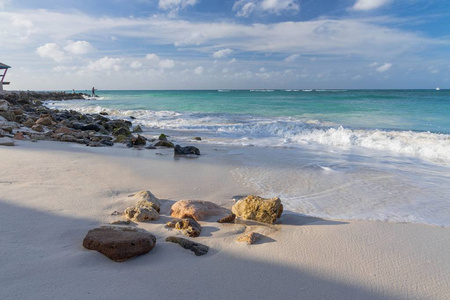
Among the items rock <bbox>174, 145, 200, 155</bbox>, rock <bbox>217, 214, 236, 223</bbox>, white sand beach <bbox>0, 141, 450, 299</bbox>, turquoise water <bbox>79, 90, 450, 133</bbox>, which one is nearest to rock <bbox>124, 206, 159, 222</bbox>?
white sand beach <bbox>0, 141, 450, 299</bbox>

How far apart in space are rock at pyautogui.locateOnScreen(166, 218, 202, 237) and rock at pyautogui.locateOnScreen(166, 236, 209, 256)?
20 cm

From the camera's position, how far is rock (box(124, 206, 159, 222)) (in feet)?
9.77

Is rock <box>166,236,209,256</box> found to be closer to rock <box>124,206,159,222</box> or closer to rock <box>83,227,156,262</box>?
rock <box>83,227,156,262</box>

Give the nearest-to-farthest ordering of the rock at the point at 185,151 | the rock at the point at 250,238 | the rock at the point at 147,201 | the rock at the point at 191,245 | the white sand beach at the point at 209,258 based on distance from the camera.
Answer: the white sand beach at the point at 209,258 → the rock at the point at 191,245 → the rock at the point at 250,238 → the rock at the point at 147,201 → the rock at the point at 185,151

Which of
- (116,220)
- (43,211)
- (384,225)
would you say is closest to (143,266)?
(116,220)

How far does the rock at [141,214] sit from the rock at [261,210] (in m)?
0.90

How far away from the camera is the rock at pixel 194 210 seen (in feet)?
10.2

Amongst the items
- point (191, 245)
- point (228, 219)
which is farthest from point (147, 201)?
point (191, 245)

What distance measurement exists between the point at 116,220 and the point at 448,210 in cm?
387

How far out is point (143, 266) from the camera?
2.13m

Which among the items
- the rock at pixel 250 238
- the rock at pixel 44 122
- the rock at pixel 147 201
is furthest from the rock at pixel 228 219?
the rock at pixel 44 122

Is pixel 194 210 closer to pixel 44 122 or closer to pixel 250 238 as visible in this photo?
pixel 250 238

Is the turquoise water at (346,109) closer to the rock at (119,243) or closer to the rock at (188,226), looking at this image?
the rock at (188,226)

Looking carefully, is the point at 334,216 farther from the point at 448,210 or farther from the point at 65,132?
the point at 65,132
